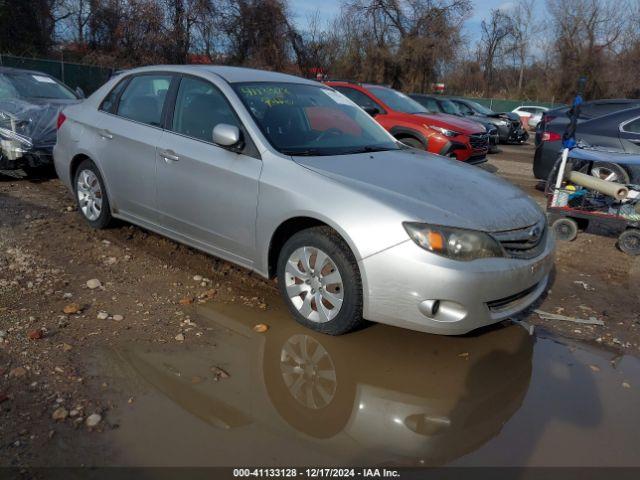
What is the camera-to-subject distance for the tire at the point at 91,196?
5238 mm

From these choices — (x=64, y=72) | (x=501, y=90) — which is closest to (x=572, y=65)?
(x=501, y=90)

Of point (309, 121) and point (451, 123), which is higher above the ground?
point (309, 121)

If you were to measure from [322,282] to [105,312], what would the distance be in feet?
5.21

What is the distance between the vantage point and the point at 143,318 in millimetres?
3828

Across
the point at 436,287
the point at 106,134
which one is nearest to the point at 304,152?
the point at 436,287

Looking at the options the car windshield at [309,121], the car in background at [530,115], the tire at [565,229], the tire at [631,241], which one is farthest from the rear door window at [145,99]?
the car in background at [530,115]

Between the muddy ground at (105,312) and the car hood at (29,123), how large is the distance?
1446 millimetres

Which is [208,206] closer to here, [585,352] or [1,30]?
[585,352]

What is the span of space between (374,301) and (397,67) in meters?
34.1

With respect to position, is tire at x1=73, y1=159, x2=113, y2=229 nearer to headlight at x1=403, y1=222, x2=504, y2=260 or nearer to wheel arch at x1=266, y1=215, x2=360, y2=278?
wheel arch at x1=266, y1=215, x2=360, y2=278

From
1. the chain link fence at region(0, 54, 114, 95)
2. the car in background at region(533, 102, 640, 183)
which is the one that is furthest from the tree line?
the car in background at region(533, 102, 640, 183)

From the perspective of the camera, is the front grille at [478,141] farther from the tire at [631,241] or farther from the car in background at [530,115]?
the car in background at [530,115]

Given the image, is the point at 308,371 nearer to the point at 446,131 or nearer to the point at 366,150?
the point at 366,150

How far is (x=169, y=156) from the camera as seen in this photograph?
439 centimetres
